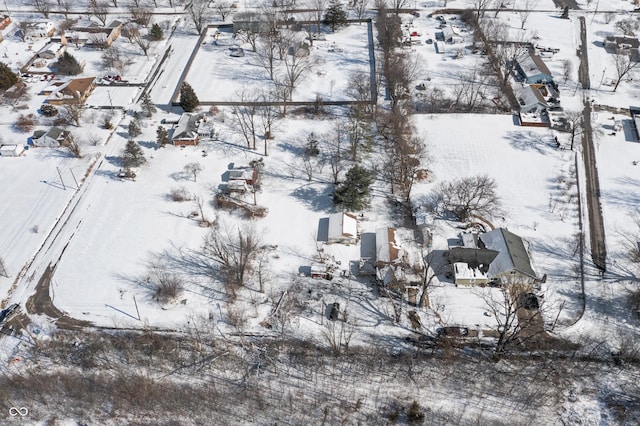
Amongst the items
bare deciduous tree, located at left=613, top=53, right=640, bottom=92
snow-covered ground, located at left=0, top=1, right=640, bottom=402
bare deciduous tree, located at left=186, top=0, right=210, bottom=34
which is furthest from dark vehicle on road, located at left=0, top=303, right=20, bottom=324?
bare deciduous tree, located at left=613, top=53, right=640, bottom=92

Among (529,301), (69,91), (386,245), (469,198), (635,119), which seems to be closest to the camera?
(529,301)

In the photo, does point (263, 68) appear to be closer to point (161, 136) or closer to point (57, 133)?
point (161, 136)

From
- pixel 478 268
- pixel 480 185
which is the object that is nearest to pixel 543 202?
pixel 480 185

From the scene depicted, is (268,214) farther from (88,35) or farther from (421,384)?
(88,35)

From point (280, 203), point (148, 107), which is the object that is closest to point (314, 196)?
point (280, 203)

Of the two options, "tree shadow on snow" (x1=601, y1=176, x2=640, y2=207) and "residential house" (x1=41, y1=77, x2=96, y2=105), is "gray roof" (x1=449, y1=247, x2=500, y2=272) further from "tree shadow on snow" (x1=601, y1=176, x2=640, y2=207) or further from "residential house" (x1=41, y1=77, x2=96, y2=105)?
"residential house" (x1=41, y1=77, x2=96, y2=105)

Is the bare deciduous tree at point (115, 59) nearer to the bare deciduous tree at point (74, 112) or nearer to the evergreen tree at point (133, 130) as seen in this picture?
the bare deciduous tree at point (74, 112)
